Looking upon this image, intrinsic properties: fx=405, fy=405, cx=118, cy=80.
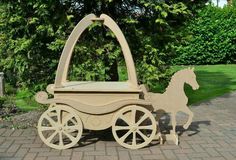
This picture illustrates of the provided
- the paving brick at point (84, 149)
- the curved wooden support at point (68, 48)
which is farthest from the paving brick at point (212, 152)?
the curved wooden support at point (68, 48)

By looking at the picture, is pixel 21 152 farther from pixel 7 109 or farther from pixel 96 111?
pixel 7 109

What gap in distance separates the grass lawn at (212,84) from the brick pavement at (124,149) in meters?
3.21

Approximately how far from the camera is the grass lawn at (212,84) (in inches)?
422

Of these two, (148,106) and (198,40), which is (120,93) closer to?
(148,106)

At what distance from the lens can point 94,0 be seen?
8.23m

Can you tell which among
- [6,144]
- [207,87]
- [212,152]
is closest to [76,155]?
[6,144]

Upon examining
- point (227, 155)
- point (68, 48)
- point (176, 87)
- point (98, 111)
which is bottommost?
point (227, 155)

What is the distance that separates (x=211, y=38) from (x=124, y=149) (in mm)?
15192

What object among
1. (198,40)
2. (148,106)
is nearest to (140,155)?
(148,106)

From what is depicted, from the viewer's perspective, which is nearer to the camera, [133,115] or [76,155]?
[76,155]

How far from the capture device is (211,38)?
19.9 metres

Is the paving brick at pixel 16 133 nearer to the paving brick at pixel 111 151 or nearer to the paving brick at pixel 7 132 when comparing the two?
the paving brick at pixel 7 132

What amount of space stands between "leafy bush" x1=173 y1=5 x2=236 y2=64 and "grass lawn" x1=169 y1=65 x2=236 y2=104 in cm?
233

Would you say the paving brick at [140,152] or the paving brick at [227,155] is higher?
the paving brick at [140,152]
